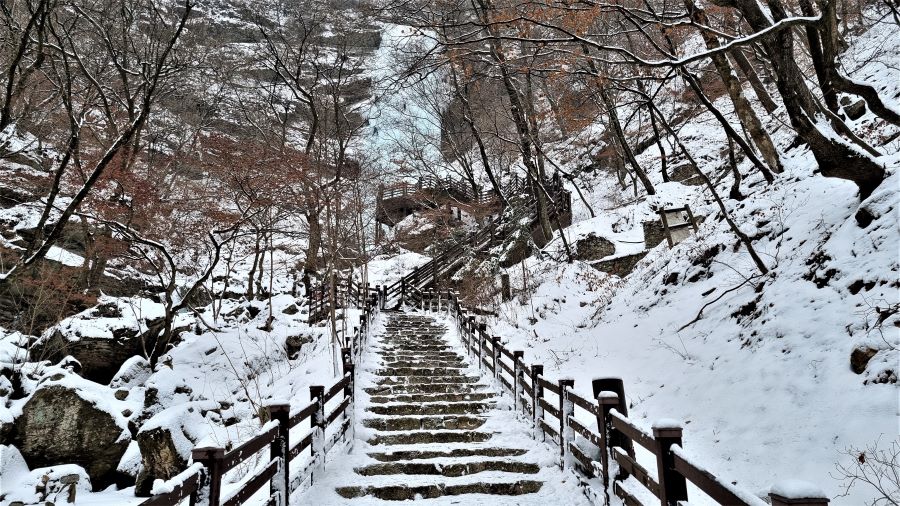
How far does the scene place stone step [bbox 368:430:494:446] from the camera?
7039mm

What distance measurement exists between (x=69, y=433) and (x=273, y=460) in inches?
421

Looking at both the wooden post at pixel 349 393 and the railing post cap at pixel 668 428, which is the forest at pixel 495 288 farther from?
the railing post cap at pixel 668 428

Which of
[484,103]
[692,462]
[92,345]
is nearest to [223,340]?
[92,345]

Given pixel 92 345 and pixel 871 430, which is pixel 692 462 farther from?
pixel 92 345

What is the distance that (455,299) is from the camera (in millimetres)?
15625

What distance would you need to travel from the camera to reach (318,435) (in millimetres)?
5789

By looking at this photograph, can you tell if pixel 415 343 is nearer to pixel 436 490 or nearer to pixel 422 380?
pixel 422 380

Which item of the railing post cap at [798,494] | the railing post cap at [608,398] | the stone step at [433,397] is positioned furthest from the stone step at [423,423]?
the railing post cap at [798,494]

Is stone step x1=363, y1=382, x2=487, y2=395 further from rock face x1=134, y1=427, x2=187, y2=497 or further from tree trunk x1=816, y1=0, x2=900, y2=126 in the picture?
tree trunk x1=816, y1=0, x2=900, y2=126

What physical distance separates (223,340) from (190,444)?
4606mm

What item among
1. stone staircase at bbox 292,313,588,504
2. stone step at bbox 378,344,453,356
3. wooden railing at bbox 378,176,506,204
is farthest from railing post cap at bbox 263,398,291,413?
wooden railing at bbox 378,176,506,204

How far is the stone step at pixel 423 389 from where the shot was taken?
9.05 metres

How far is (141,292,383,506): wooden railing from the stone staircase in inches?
11.4

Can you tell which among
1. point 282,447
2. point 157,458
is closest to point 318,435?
point 282,447
